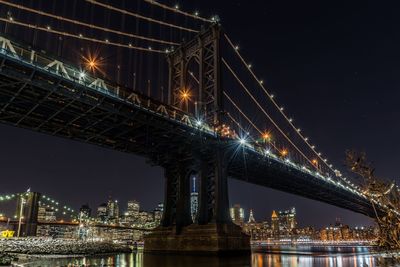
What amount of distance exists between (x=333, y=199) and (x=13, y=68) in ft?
270

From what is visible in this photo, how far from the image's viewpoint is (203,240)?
1491 inches

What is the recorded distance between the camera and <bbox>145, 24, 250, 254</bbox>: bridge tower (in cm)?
3838

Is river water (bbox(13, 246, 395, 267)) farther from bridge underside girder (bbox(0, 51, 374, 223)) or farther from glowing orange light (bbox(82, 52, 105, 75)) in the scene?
glowing orange light (bbox(82, 52, 105, 75))

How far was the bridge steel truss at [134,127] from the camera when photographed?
28228mm

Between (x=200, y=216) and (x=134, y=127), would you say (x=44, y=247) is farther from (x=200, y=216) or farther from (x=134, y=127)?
(x=200, y=216)

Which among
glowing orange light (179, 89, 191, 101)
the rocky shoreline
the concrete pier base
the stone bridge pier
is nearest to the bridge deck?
the stone bridge pier

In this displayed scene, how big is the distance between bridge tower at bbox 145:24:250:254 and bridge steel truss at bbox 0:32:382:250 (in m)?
0.12

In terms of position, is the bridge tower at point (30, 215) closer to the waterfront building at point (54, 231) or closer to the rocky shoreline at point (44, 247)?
the waterfront building at point (54, 231)

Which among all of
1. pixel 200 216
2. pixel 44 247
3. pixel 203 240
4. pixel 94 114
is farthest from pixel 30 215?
pixel 94 114

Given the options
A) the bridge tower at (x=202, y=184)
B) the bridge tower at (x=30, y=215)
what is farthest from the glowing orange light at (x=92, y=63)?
the bridge tower at (x=30, y=215)

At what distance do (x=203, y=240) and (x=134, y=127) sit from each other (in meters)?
13.4

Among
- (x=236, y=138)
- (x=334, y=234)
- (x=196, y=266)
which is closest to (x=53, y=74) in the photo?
(x=196, y=266)

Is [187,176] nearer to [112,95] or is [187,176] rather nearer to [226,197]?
[226,197]

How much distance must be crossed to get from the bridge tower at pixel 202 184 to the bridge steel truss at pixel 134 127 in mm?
120
